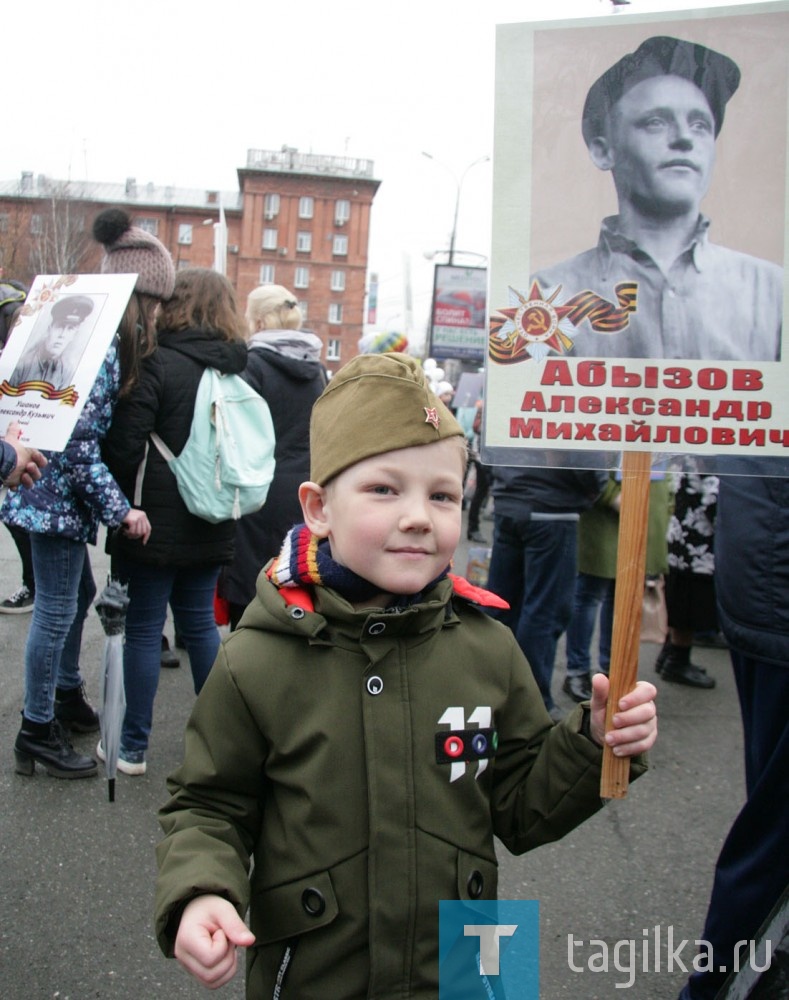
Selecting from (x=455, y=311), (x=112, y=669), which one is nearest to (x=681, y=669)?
(x=112, y=669)

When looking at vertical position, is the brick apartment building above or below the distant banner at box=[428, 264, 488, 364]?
above

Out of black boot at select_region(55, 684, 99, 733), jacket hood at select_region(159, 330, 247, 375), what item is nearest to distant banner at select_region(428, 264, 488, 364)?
black boot at select_region(55, 684, 99, 733)

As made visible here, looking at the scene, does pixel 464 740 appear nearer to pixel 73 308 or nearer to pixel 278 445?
pixel 73 308

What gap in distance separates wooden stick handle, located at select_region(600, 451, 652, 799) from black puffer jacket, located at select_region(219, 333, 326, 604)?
104 inches

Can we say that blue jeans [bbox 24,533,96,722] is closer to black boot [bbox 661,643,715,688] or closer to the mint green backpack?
the mint green backpack

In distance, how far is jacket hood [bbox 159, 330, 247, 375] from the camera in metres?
3.49

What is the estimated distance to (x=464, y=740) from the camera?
156cm

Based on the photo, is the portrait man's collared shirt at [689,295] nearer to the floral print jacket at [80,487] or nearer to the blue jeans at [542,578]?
the floral print jacket at [80,487]

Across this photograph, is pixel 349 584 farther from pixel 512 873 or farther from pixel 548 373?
pixel 512 873

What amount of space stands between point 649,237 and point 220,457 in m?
2.22

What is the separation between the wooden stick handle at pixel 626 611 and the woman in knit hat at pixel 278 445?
2671mm

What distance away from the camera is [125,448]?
11.0ft

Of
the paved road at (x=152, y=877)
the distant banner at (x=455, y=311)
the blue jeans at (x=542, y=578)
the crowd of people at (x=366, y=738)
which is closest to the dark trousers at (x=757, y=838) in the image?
the paved road at (x=152, y=877)

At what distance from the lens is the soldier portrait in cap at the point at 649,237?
157 cm
